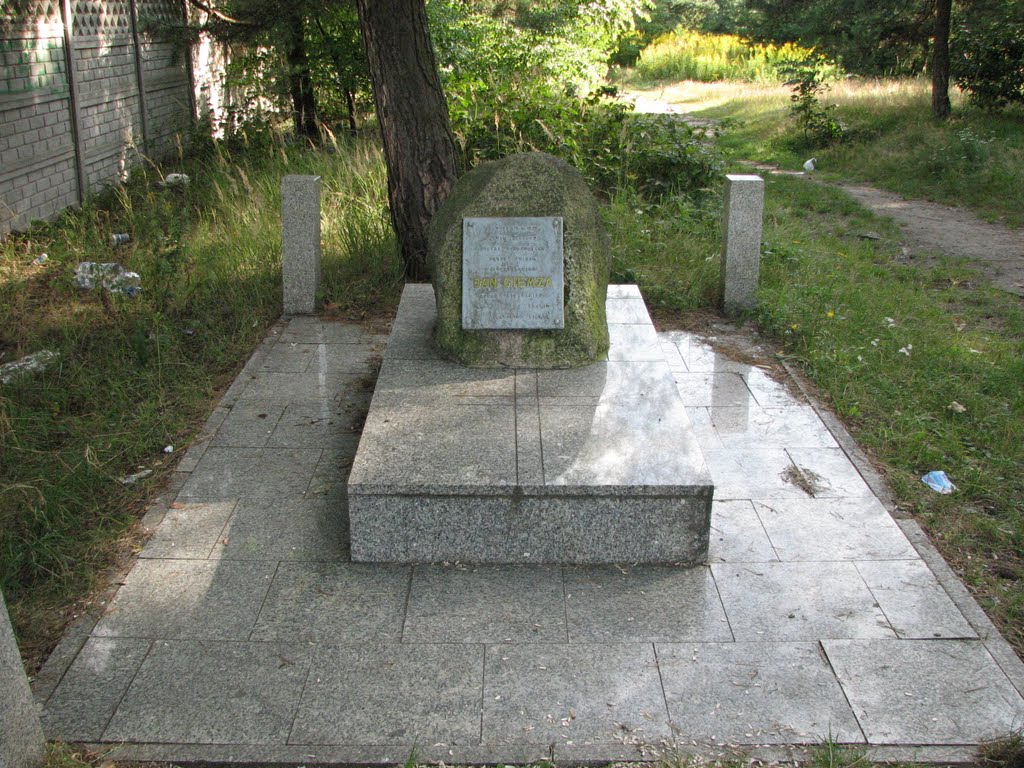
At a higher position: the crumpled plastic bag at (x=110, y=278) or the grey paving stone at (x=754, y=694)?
the crumpled plastic bag at (x=110, y=278)

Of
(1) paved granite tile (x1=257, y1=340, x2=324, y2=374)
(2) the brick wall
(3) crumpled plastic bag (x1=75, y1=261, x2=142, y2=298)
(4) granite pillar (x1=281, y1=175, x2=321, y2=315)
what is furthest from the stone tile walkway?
(2) the brick wall

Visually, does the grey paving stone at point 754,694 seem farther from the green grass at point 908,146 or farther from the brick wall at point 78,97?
the green grass at point 908,146

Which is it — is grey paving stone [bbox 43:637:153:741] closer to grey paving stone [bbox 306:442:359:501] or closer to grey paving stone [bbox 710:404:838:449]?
grey paving stone [bbox 306:442:359:501]

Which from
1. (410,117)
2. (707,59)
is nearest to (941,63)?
(410,117)

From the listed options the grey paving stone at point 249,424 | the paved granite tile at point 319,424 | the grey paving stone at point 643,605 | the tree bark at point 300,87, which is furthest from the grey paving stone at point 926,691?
the tree bark at point 300,87

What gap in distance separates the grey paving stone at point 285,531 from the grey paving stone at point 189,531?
4 cm

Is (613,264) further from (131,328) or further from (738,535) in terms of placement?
(738,535)

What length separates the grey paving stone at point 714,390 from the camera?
225 inches

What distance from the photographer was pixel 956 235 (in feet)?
34.4

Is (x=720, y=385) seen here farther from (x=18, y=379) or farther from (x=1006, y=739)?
(x=18, y=379)

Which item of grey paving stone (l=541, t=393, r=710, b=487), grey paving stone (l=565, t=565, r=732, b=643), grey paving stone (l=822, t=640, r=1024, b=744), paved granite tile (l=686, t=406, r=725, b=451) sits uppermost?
grey paving stone (l=541, t=393, r=710, b=487)

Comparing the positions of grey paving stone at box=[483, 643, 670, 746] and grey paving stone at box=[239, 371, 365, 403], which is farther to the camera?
grey paving stone at box=[239, 371, 365, 403]

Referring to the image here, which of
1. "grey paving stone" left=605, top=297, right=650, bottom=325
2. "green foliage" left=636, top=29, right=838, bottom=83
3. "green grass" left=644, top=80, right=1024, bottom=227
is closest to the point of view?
"grey paving stone" left=605, top=297, right=650, bottom=325

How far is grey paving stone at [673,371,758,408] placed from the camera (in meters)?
5.71
